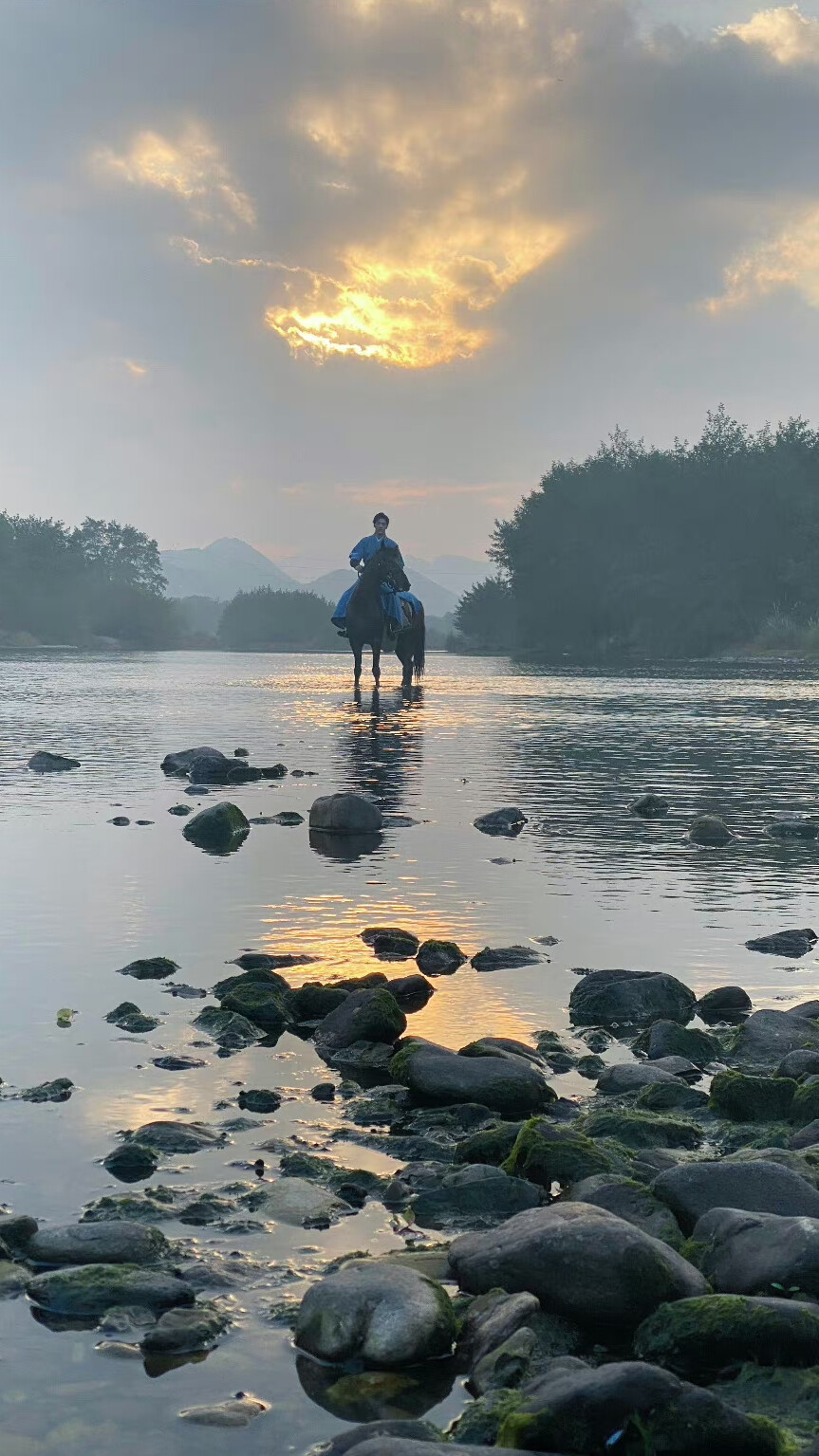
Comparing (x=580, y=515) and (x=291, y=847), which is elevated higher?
(x=580, y=515)

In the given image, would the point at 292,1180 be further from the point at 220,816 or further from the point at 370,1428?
the point at 220,816

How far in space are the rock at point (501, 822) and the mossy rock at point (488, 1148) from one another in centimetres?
843

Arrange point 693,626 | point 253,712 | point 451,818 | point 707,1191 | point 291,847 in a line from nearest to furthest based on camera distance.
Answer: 1. point 707,1191
2. point 291,847
3. point 451,818
4. point 253,712
5. point 693,626

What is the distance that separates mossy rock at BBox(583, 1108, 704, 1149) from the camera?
235 inches

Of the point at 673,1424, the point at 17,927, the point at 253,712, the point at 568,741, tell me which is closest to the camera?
the point at 673,1424

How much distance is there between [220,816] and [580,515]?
9374 centimetres

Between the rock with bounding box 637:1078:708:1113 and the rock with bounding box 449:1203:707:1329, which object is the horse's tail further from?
the rock with bounding box 449:1203:707:1329

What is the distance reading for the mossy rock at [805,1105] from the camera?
20.6 feet

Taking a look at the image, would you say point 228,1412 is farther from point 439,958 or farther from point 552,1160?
point 439,958

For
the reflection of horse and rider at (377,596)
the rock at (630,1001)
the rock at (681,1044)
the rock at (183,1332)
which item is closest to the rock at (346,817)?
the rock at (630,1001)

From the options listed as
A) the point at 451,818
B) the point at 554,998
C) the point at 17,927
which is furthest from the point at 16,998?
the point at 451,818

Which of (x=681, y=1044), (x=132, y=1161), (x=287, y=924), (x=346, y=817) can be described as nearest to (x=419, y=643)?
(x=346, y=817)

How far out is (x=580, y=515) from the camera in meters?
105

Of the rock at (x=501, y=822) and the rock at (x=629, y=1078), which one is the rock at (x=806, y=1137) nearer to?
the rock at (x=629, y=1078)
